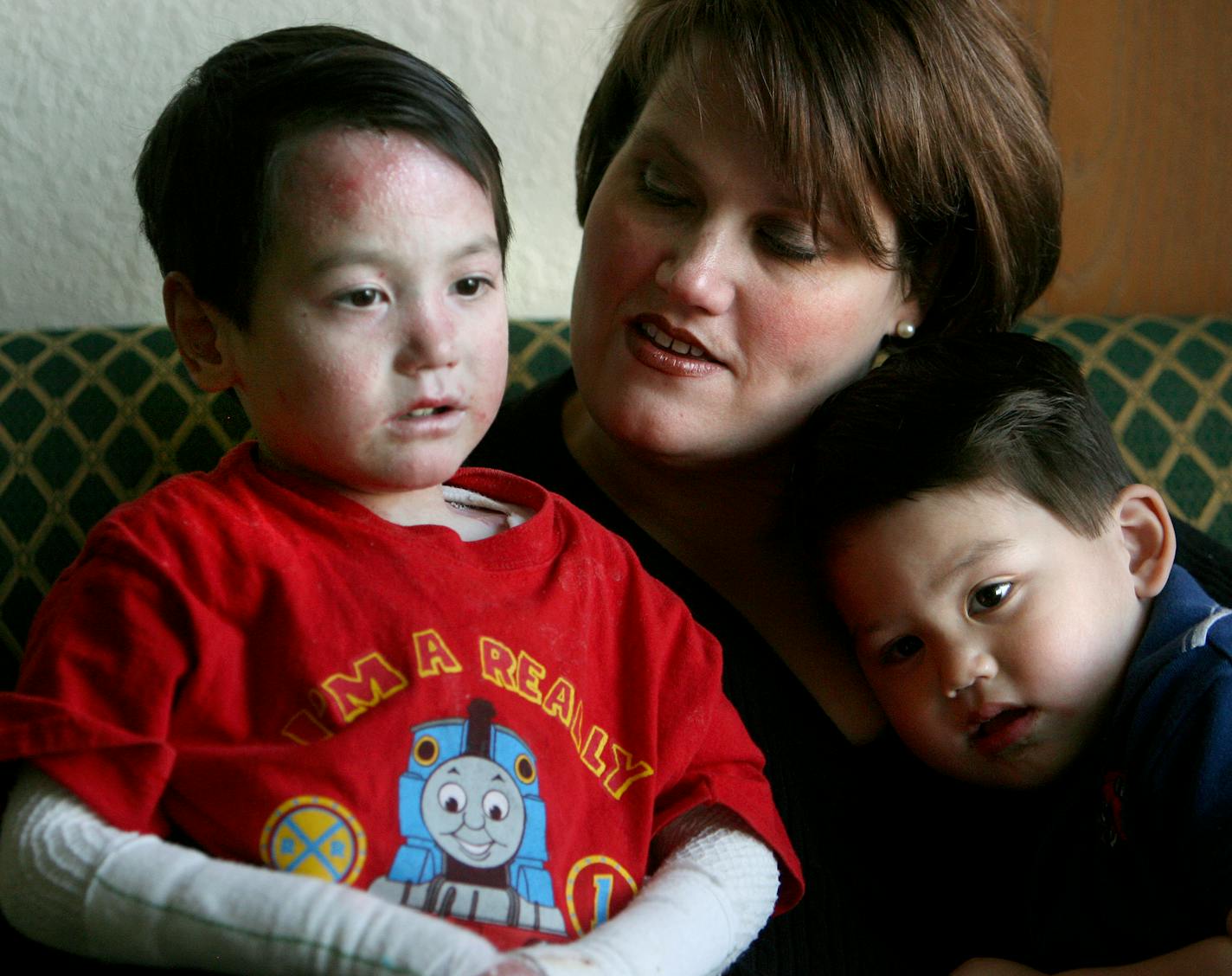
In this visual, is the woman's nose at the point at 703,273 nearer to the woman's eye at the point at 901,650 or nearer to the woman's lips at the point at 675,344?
the woman's lips at the point at 675,344

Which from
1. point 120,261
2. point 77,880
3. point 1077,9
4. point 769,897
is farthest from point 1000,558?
point 1077,9

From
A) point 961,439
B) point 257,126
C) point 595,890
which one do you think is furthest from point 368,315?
point 961,439

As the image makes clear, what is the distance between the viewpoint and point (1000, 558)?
1254 millimetres

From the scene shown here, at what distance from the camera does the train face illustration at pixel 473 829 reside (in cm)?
88

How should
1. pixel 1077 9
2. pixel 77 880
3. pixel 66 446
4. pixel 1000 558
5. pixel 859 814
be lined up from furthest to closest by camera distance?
pixel 1077 9
pixel 66 446
pixel 859 814
pixel 1000 558
pixel 77 880

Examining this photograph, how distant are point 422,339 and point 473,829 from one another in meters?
0.36

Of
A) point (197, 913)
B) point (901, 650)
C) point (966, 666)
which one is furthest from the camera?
point (901, 650)

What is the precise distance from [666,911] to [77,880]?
42 centimetres

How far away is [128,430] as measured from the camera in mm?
1537

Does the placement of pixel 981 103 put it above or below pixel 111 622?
above

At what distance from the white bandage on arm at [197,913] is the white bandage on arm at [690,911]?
9 cm

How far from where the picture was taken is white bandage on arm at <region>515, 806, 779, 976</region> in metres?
0.87

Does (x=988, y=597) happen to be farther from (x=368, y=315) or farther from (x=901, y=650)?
(x=368, y=315)

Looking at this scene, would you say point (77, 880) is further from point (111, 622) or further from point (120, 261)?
point (120, 261)
